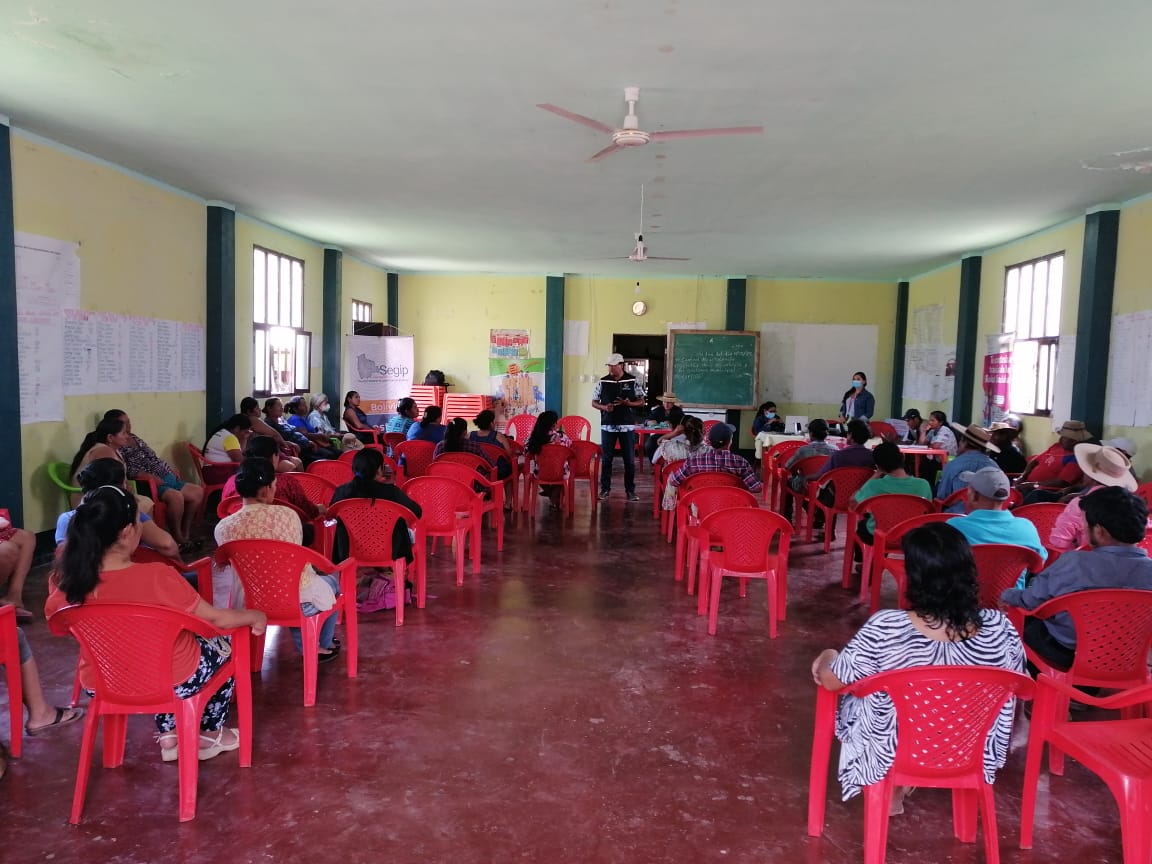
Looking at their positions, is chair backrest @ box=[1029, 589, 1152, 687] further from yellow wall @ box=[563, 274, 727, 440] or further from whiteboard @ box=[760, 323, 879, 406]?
yellow wall @ box=[563, 274, 727, 440]

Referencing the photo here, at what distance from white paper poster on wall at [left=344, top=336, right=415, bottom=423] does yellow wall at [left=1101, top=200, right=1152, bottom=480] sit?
7938mm

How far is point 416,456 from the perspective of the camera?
21.7ft

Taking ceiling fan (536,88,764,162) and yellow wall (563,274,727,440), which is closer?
ceiling fan (536,88,764,162)

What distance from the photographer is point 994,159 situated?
5.47 m

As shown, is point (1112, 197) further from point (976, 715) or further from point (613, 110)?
point (976, 715)

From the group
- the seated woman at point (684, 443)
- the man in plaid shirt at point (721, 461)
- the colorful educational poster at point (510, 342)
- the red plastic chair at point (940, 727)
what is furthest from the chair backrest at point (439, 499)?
the colorful educational poster at point (510, 342)

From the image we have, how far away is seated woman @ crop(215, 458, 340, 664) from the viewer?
10.3 ft

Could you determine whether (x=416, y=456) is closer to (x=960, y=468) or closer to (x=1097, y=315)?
(x=960, y=468)

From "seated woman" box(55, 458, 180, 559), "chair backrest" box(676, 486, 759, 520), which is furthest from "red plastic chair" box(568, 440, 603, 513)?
"seated woman" box(55, 458, 180, 559)

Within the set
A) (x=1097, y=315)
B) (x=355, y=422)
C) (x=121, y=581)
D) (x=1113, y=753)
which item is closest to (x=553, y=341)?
(x=355, y=422)

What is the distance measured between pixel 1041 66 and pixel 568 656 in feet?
12.3

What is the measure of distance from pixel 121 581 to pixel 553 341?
10.4 m

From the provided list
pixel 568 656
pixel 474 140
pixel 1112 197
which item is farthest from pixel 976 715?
pixel 1112 197

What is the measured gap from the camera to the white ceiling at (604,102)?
3.42 m
